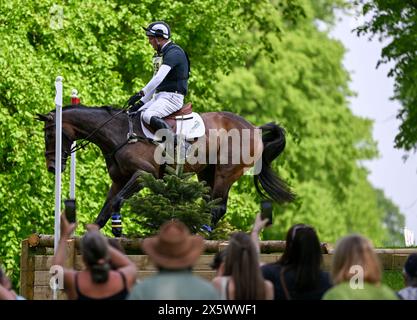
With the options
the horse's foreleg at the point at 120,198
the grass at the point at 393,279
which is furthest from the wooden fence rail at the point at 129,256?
the horse's foreleg at the point at 120,198

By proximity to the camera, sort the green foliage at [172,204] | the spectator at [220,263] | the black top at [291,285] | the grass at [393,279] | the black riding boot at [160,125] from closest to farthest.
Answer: the black top at [291,285] → the spectator at [220,263] → the grass at [393,279] → the green foliage at [172,204] → the black riding boot at [160,125]

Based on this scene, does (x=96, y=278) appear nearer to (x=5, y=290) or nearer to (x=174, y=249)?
(x=5, y=290)

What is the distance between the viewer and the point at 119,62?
1462 inches

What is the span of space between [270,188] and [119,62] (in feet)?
49.1

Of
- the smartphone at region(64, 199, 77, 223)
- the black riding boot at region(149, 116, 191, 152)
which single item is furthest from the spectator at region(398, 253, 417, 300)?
the black riding boot at region(149, 116, 191, 152)

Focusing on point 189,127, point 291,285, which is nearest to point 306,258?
point 291,285

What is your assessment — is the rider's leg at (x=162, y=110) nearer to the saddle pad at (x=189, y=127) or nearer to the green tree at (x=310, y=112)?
the saddle pad at (x=189, y=127)

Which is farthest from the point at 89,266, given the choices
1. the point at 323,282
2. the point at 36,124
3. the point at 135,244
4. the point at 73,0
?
the point at 73,0

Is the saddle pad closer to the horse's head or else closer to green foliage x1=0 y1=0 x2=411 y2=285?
the horse's head

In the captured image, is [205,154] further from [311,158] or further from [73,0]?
[311,158]

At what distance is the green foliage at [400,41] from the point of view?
34438 mm

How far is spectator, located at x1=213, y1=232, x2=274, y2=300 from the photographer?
471 inches

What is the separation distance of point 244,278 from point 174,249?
3.53ft

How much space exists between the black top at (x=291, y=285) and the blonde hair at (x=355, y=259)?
802mm
